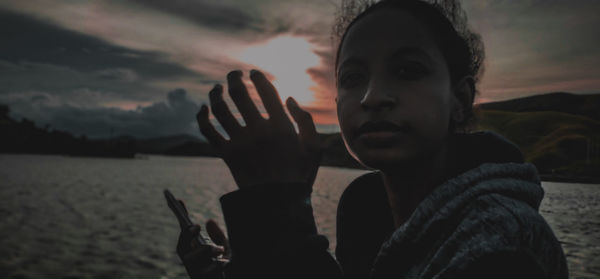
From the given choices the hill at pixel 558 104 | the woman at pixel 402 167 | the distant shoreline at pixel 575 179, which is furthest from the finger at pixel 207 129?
the hill at pixel 558 104

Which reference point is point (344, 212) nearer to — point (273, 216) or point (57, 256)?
point (273, 216)

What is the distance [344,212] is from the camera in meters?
2.41

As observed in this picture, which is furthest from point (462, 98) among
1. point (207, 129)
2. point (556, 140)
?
point (556, 140)

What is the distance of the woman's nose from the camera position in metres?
1.49

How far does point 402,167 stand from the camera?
157 cm

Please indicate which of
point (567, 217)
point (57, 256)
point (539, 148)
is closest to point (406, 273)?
point (57, 256)

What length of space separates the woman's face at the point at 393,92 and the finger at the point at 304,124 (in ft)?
0.99

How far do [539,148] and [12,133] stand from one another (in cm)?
27064

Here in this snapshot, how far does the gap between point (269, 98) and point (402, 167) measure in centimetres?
74

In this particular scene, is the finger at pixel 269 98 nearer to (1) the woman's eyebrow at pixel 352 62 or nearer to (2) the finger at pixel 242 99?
(2) the finger at pixel 242 99

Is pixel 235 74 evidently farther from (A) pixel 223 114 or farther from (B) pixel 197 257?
(B) pixel 197 257

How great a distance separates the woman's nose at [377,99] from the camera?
4.89 ft

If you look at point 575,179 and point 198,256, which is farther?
point 575,179

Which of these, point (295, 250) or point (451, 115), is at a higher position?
point (451, 115)
